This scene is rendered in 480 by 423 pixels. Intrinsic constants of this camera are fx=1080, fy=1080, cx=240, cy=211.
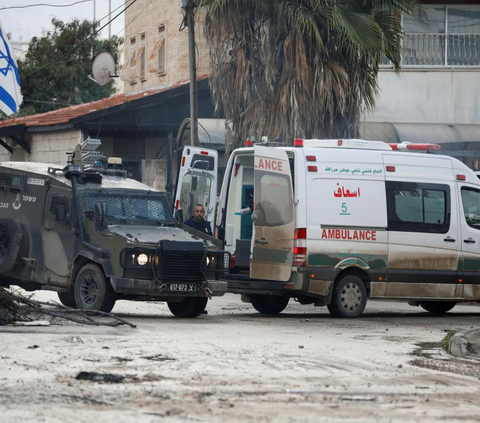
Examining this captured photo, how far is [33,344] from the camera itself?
10.6 metres

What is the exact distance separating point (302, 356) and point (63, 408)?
3693mm

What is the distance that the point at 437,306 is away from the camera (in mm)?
17844

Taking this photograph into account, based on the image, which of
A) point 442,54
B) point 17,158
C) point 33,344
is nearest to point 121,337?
point 33,344

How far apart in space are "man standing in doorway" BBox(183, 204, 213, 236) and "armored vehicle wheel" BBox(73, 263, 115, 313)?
2851 mm

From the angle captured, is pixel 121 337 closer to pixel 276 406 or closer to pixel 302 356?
pixel 302 356

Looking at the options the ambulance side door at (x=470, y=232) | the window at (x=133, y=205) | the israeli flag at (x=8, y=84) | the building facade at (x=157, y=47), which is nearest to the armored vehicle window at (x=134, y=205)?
the window at (x=133, y=205)

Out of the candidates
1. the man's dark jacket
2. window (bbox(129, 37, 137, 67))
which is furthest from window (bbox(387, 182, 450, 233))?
window (bbox(129, 37, 137, 67))

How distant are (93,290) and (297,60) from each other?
826 cm

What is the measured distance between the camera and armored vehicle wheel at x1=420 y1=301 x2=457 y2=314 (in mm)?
17672

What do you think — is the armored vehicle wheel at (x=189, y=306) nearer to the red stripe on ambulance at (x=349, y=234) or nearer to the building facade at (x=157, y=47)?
the red stripe on ambulance at (x=349, y=234)

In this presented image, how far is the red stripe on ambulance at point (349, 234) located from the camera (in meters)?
15.2

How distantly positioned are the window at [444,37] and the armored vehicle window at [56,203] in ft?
50.8

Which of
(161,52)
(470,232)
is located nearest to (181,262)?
(470,232)

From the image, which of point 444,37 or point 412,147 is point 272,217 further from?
point 444,37
